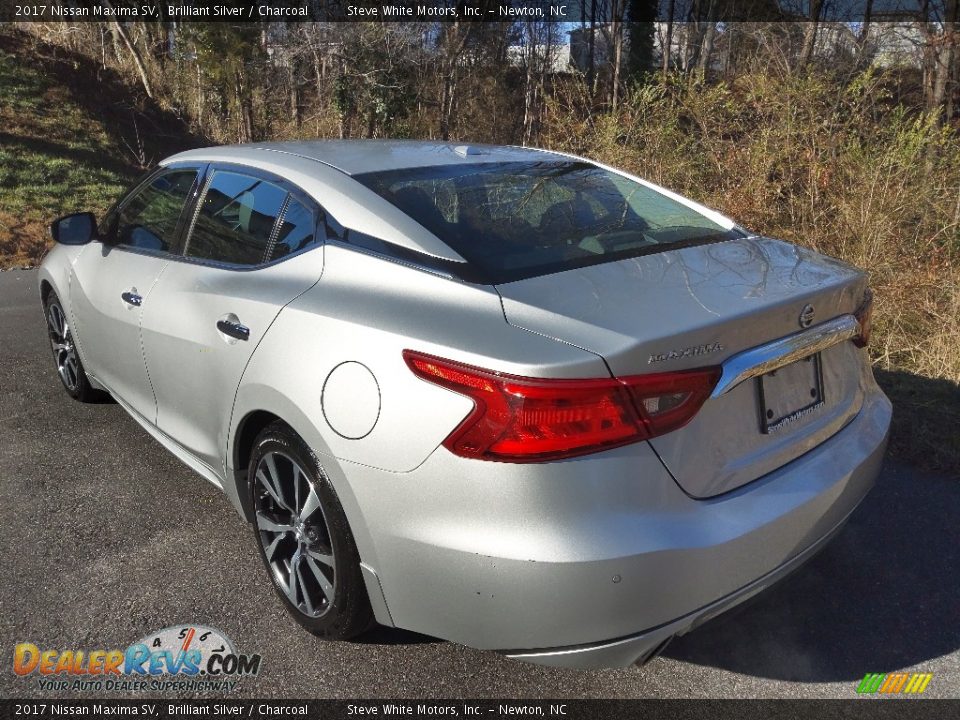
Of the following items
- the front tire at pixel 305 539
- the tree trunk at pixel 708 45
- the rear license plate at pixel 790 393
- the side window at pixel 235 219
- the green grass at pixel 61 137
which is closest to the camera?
the rear license plate at pixel 790 393

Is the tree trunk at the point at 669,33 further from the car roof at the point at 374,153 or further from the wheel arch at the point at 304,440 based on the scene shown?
the wheel arch at the point at 304,440

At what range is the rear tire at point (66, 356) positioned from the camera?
4605mm

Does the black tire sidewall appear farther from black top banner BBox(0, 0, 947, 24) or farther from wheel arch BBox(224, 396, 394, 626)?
black top banner BBox(0, 0, 947, 24)

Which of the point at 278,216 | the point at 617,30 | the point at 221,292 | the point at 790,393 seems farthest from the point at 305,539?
the point at 617,30

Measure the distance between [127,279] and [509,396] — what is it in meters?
2.36

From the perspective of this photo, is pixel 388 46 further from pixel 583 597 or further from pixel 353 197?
pixel 583 597

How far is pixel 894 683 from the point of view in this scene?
2.53 meters

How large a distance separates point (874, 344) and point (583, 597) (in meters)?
4.38

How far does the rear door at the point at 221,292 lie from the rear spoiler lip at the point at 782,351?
1.33m

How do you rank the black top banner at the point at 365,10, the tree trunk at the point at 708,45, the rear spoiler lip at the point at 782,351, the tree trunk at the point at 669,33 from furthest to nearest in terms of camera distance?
1. the tree trunk at the point at 669,33
2. the black top banner at the point at 365,10
3. the tree trunk at the point at 708,45
4. the rear spoiler lip at the point at 782,351

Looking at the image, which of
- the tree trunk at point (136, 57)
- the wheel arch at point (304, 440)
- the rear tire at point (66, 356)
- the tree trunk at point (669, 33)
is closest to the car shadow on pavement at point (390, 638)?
the wheel arch at point (304, 440)

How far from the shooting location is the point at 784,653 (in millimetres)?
2641

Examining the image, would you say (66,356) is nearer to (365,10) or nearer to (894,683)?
(894,683)

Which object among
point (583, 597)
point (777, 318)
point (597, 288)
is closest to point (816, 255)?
point (777, 318)
